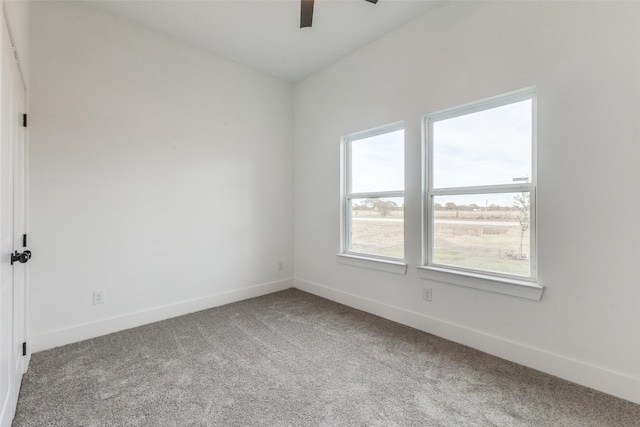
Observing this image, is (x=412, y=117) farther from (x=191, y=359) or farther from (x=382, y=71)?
(x=191, y=359)

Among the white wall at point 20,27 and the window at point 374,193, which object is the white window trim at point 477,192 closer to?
the window at point 374,193

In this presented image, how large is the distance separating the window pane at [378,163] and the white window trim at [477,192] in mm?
314

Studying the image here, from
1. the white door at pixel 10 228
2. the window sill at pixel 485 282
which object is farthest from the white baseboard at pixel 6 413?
the window sill at pixel 485 282

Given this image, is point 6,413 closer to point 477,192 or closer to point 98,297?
point 98,297

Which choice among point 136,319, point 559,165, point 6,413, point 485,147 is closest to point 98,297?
point 136,319

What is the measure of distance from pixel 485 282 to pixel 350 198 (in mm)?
1728

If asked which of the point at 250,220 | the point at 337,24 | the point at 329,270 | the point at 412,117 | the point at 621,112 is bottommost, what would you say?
the point at 329,270

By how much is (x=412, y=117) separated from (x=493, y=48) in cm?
79

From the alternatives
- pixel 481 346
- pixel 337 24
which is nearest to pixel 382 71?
pixel 337 24

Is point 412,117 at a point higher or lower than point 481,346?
higher

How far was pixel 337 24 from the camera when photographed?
2.85 m

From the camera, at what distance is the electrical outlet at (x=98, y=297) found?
2631 mm

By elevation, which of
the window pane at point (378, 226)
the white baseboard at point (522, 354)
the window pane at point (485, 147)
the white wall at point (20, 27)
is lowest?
the white baseboard at point (522, 354)

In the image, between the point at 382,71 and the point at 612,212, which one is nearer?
the point at 612,212
